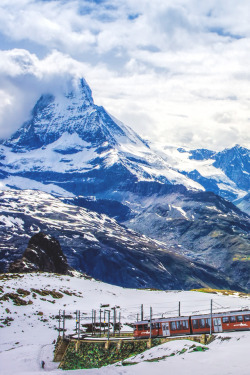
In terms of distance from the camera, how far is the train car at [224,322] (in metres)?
55.6

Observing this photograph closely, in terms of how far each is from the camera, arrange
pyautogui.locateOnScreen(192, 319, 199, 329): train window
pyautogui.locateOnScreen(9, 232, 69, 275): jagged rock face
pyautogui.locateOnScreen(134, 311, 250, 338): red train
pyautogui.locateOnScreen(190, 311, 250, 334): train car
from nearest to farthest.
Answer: pyautogui.locateOnScreen(190, 311, 250, 334): train car, pyautogui.locateOnScreen(134, 311, 250, 338): red train, pyautogui.locateOnScreen(192, 319, 199, 329): train window, pyautogui.locateOnScreen(9, 232, 69, 275): jagged rock face

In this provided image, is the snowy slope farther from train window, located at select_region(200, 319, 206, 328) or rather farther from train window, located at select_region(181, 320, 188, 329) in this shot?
train window, located at select_region(181, 320, 188, 329)

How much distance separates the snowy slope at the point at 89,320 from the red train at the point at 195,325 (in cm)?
572

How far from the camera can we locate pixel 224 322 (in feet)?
A: 186

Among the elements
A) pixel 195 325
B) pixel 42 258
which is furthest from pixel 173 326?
pixel 42 258

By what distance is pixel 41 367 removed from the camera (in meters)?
52.8

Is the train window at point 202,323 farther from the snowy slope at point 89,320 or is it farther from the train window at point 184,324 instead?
the snowy slope at point 89,320

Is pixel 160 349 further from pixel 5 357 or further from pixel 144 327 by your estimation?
pixel 5 357

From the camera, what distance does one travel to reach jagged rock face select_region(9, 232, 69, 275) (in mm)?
145000

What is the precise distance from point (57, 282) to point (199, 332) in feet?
163

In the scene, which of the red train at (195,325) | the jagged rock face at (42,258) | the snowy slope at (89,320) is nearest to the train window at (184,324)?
the red train at (195,325)

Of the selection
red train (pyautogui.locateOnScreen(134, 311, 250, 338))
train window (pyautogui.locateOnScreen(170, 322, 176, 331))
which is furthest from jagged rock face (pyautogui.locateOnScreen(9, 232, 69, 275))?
train window (pyautogui.locateOnScreen(170, 322, 176, 331))

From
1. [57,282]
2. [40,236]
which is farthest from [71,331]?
[40,236]

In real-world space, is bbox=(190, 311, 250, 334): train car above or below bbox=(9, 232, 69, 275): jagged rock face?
below
